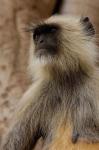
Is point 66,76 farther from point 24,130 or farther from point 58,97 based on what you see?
point 24,130

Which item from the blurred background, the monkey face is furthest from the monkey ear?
the blurred background

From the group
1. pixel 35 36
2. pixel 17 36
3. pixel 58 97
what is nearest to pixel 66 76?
pixel 58 97

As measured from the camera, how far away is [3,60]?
9.25ft

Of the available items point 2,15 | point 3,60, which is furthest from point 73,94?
point 2,15

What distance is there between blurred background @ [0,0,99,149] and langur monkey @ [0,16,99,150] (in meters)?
0.16

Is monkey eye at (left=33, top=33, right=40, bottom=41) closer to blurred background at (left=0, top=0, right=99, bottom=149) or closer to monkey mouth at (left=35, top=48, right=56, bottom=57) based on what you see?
monkey mouth at (left=35, top=48, right=56, bottom=57)

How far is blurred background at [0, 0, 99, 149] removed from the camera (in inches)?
107

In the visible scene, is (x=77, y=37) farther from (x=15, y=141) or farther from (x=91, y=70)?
(x=15, y=141)

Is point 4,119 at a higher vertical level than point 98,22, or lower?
lower

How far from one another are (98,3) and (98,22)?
114 millimetres

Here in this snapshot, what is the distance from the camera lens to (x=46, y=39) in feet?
8.08

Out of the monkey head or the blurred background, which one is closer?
the monkey head

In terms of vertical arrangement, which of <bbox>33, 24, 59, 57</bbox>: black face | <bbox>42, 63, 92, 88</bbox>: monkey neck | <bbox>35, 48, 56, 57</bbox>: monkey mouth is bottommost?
<bbox>42, 63, 92, 88</bbox>: monkey neck

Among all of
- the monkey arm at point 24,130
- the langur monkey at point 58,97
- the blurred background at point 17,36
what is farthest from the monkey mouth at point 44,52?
the blurred background at point 17,36
